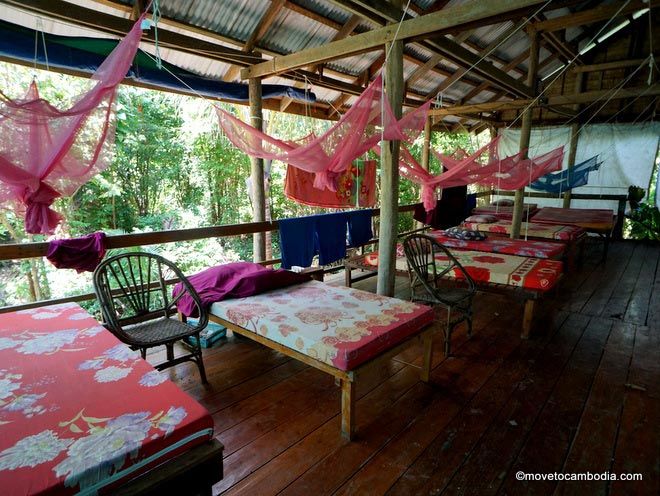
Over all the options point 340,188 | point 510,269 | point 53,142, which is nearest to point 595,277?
point 510,269

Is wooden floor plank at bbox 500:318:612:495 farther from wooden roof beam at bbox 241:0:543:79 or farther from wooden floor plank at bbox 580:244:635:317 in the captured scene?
wooden roof beam at bbox 241:0:543:79

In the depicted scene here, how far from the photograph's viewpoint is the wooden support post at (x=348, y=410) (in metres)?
1.62

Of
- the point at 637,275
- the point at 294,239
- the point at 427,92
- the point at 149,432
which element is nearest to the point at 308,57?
the point at 294,239

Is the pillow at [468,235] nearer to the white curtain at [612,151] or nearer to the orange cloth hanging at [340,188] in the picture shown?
the orange cloth hanging at [340,188]

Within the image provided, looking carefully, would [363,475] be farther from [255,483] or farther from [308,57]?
[308,57]

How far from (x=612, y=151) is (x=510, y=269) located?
6.23 m

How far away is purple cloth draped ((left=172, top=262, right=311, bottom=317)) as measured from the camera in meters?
2.28

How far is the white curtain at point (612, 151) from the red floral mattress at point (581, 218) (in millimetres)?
1389

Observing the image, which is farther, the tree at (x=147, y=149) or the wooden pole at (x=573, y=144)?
the wooden pole at (x=573, y=144)

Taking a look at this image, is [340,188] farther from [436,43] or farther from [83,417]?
[83,417]

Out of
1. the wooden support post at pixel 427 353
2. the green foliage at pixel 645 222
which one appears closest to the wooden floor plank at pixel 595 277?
the green foliage at pixel 645 222

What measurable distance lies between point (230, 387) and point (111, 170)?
5005 millimetres

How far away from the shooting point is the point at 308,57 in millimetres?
2807

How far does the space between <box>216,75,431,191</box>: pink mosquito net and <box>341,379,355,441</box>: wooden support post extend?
5.01 feet
